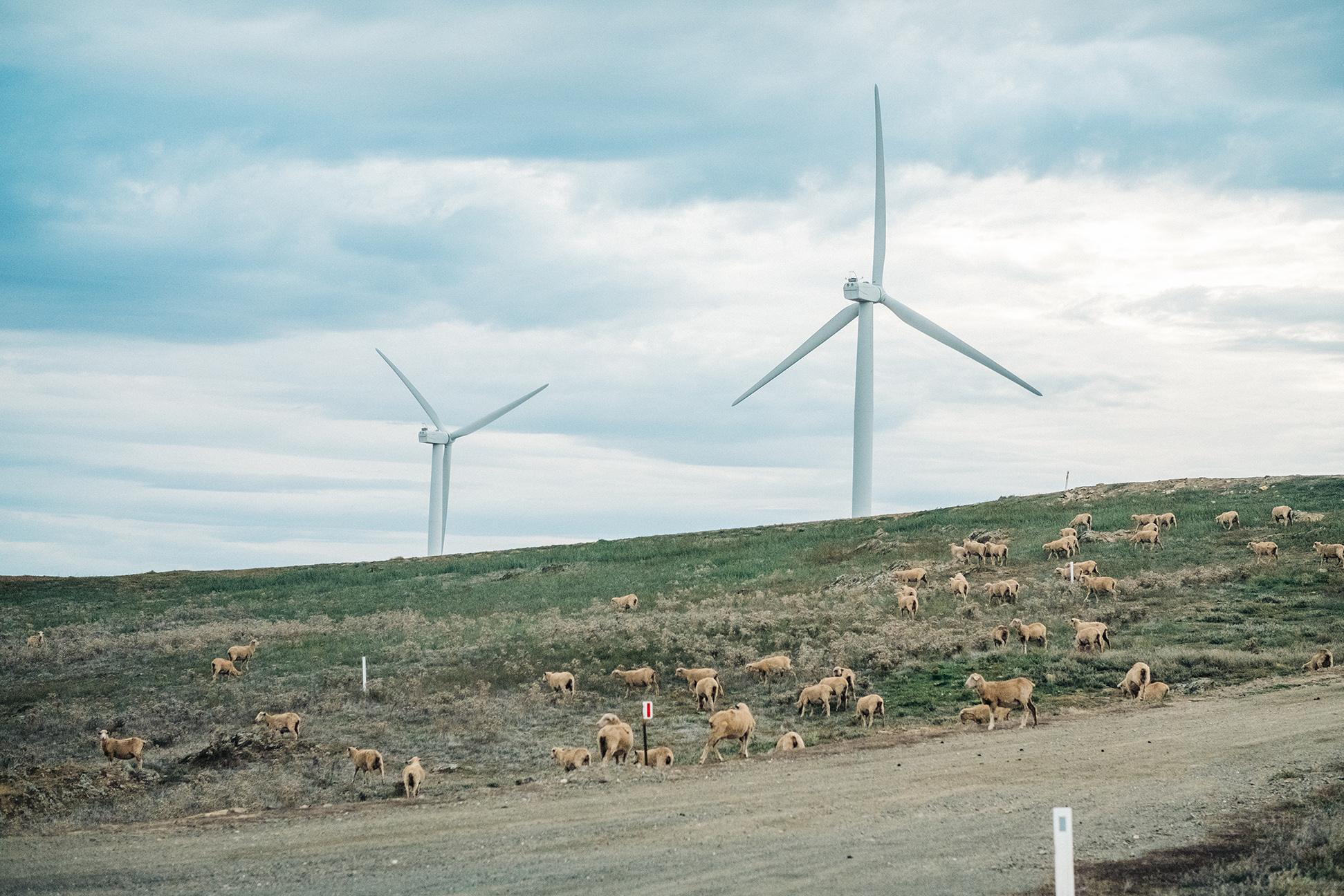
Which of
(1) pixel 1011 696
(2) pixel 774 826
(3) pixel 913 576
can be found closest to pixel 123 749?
(2) pixel 774 826

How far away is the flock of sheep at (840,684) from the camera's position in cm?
2411

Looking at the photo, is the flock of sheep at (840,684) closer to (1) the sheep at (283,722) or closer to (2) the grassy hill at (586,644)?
(1) the sheep at (283,722)

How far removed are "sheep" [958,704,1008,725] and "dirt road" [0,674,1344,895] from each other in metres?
2.04

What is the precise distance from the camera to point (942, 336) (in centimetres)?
6775

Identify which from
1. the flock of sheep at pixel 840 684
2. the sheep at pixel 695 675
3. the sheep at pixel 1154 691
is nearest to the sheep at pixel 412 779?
the flock of sheep at pixel 840 684

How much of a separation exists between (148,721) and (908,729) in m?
22.3

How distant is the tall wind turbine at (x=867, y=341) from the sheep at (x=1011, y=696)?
42723 mm

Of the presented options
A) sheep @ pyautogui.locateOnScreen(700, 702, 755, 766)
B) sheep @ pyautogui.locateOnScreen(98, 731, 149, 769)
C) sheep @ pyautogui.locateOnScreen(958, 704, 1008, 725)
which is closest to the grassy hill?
sheep @ pyautogui.locateOnScreen(98, 731, 149, 769)

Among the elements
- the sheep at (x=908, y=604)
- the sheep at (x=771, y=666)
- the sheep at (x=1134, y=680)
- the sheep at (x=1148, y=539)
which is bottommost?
the sheep at (x=771, y=666)

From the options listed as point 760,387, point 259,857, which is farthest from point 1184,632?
point 760,387

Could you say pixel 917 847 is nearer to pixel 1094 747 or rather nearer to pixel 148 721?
pixel 1094 747

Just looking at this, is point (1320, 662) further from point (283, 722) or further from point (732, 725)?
point (283, 722)

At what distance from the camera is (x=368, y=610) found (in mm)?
57125

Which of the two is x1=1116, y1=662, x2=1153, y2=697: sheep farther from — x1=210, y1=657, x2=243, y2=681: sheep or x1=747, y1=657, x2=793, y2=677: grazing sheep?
x1=210, y1=657, x2=243, y2=681: sheep
